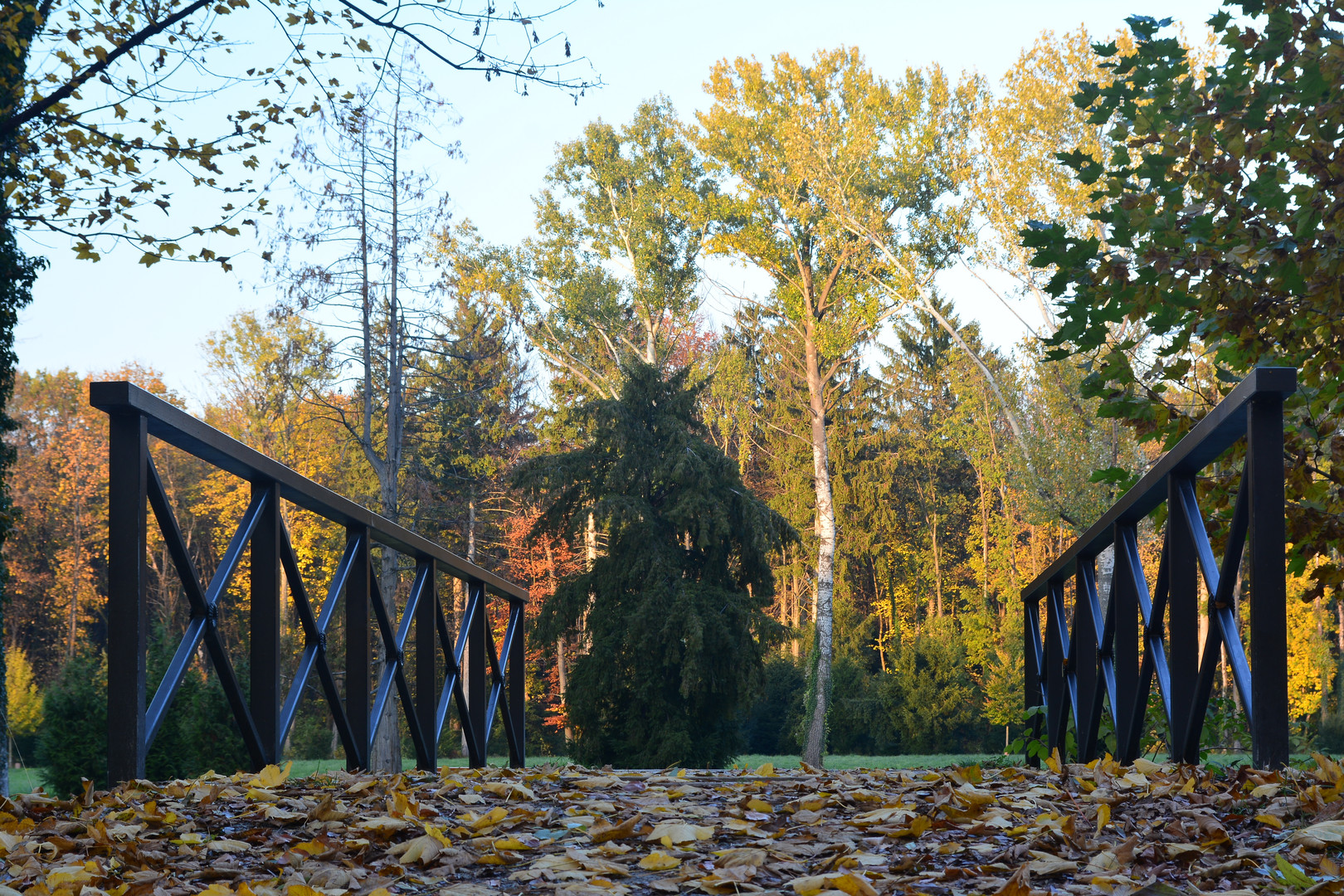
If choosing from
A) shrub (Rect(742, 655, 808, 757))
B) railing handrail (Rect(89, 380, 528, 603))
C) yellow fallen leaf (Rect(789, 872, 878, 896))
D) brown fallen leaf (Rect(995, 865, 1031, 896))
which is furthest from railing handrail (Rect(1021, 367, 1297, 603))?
shrub (Rect(742, 655, 808, 757))

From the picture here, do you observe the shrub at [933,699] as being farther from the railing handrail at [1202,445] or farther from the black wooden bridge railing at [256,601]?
the railing handrail at [1202,445]

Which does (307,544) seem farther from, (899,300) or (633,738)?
(899,300)

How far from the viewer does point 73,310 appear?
15609 millimetres

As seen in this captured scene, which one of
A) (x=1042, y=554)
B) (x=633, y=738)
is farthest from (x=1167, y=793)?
(x=1042, y=554)

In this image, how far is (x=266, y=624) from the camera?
295cm

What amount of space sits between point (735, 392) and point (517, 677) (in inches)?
678

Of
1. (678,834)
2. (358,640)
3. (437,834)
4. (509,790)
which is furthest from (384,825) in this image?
(358,640)

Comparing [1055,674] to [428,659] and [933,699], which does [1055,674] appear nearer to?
[428,659]

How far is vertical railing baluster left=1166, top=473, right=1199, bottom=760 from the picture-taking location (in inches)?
103

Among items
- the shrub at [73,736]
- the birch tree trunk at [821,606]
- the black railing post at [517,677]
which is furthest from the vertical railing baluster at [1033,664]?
the birch tree trunk at [821,606]

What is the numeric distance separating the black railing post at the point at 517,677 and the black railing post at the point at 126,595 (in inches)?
152

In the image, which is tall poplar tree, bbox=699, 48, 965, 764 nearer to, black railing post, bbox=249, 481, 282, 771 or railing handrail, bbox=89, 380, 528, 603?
railing handrail, bbox=89, 380, 528, 603

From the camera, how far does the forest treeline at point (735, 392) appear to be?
1550 cm

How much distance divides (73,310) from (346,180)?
187 inches
